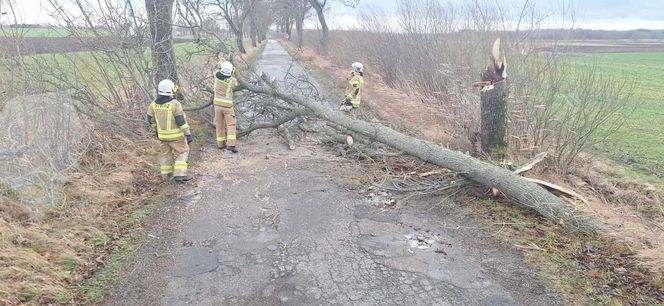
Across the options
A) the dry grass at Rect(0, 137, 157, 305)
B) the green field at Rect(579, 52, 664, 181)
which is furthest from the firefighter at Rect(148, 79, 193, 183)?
the green field at Rect(579, 52, 664, 181)

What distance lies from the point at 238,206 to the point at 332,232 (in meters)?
1.38

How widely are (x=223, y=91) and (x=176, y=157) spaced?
5.63 ft

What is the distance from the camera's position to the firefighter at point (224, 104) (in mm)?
7418

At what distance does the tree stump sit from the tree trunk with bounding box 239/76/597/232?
0.85 metres

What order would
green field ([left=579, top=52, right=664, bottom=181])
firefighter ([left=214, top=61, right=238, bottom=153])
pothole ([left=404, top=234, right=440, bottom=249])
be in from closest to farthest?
pothole ([left=404, top=234, right=440, bottom=249]) < green field ([left=579, top=52, right=664, bottom=181]) < firefighter ([left=214, top=61, right=238, bottom=153])

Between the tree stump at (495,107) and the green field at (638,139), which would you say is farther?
the green field at (638,139)

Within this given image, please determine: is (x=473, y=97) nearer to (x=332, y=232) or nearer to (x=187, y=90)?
(x=332, y=232)

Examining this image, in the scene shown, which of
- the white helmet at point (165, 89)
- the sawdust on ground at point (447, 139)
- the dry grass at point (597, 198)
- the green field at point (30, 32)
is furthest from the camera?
the green field at point (30, 32)

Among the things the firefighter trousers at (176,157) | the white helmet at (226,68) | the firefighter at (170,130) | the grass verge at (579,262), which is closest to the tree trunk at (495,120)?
the grass verge at (579,262)

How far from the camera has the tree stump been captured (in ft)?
19.4

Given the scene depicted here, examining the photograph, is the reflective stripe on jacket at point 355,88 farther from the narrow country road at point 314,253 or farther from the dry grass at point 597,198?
the narrow country road at point 314,253

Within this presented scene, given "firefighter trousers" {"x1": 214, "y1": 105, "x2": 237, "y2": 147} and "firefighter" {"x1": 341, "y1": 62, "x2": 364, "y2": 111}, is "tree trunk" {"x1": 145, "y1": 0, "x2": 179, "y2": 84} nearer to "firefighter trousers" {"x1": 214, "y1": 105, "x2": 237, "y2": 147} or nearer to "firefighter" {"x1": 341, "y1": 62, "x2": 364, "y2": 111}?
"firefighter trousers" {"x1": 214, "y1": 105, "x2": 237, "y2": 147}

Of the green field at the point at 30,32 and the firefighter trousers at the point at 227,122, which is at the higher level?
the green field at the point at 30,32

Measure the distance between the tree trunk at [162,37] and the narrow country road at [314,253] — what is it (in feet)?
11.6
